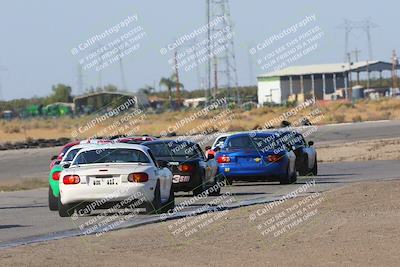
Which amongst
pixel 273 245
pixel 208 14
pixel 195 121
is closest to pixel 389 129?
pixel 208 14

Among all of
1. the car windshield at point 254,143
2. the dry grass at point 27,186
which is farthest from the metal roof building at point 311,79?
the car windshield at point 254,143

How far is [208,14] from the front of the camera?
2963 inches

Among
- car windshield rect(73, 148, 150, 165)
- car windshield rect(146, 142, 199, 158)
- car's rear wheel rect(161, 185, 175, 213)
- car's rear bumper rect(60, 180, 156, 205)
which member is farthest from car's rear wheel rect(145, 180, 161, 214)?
car windshield rect(146, 142, 199, 158)

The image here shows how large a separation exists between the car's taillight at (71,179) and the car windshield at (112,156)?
61cm

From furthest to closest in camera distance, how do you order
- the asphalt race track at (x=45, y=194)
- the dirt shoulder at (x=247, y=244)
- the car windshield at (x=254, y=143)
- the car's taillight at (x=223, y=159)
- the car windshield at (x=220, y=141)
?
the car windshield at (x=220, y=141) < the car windshield at (x=254, y=143) < the car's taillight at (x=223, y=159) < the asphalt race track at (x=45, y=194) < the dirt shoulder at (x=247, y=244)

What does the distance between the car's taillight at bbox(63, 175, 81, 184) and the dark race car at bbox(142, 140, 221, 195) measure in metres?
4.96

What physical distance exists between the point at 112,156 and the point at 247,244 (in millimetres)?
6219

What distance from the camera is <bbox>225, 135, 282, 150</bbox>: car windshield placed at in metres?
30.1

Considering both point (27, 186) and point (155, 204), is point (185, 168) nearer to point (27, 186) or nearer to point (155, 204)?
point (155, 204)

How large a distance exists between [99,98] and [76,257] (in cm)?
12088

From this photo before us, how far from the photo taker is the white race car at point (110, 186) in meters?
19.8

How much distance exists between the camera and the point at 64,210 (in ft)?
66.9

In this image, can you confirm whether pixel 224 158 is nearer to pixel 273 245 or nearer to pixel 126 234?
pixel 126 234

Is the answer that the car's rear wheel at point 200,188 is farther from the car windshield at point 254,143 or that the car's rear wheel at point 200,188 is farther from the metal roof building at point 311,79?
the metal roof building at point 311,79
